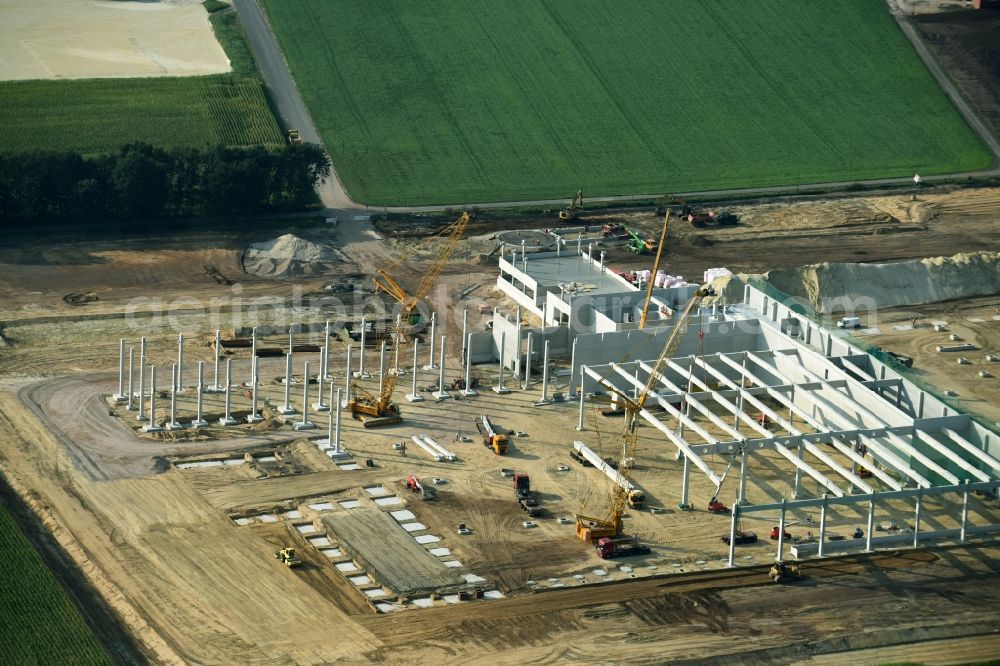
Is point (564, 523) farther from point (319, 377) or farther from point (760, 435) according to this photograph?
point (319, 377)

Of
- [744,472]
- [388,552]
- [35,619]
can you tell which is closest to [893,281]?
[744,472]

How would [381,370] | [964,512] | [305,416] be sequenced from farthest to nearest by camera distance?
[381,370] → [305,416] → [964,512]

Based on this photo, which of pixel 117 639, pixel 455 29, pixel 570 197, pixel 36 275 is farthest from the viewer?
pixel 455 29

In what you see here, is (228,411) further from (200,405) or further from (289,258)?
(289,258)

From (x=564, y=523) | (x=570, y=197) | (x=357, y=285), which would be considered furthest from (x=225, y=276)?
(x=564, y=523)

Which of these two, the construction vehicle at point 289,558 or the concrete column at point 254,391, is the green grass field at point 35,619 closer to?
the construction vehicle at point 289,558

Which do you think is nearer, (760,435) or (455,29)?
(760,435)

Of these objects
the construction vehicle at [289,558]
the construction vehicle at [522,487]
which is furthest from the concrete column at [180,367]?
the construction vehicle at [522,487]
